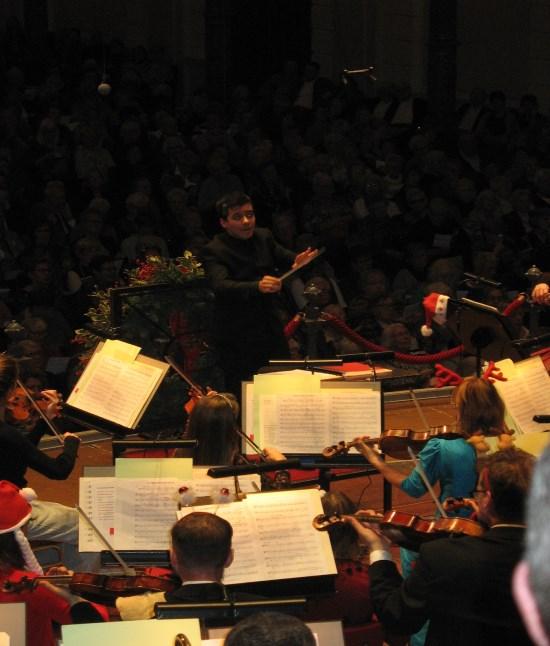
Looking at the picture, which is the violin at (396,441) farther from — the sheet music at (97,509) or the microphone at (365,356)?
the sheet music at (97,509)

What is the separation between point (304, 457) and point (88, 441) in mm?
2366

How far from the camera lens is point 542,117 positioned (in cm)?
1397

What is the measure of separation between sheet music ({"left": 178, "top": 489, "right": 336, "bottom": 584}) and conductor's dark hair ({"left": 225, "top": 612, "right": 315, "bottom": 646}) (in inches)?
62.6

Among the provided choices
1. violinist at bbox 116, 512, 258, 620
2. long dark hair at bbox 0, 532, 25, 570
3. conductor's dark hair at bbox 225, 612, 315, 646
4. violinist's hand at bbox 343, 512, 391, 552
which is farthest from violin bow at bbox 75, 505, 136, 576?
conductor's dark hair at bbox 225, 612, 315, 646

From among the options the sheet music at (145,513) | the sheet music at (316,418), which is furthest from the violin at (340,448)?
the sheet music at (145,513)

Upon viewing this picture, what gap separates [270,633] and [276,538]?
172 centimetres

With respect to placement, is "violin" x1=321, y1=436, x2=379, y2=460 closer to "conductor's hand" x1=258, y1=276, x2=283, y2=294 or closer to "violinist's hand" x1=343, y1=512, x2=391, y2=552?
"violinist's hand" x1=343, y1=512, x2=391, y2=552

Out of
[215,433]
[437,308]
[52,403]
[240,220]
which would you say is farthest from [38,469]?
[437,308]

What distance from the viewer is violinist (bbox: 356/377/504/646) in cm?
445

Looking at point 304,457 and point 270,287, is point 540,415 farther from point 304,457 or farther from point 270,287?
point 270,287

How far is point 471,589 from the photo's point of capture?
290 centimetres

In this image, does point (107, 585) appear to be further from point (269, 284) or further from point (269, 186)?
point (269, 186)

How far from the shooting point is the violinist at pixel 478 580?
113 inches

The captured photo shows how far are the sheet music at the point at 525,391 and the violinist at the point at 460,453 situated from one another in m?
0.70
